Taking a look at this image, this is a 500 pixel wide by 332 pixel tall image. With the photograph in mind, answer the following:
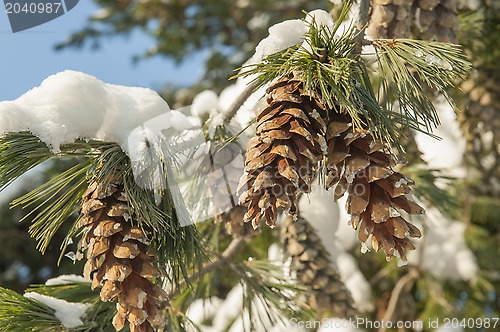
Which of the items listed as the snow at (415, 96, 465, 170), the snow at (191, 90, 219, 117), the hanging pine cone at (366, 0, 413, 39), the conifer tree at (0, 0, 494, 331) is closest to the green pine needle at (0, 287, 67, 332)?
the conifer tree at (0, 0, 494, 331)

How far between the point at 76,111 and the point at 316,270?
2.28ft

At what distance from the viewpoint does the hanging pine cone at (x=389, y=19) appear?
1.06 metres

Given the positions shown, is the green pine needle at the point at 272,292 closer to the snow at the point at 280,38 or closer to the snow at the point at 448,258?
the snow at the point at 280,38

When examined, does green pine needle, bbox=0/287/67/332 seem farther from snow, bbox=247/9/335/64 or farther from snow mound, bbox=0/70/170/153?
snow, bbox=247/9/335/64

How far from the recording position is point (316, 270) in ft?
4.42

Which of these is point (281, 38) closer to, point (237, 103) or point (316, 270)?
point (237, 103)

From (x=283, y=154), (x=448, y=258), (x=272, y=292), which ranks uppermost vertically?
Answer: (x=283, y=154)

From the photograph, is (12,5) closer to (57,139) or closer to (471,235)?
(57,139)

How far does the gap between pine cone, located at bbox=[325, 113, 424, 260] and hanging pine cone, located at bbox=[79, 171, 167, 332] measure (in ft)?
0.95

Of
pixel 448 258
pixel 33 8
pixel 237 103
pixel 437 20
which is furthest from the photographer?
pixel 448 258

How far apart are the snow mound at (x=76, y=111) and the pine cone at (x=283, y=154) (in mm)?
241

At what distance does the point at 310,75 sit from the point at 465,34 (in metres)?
0.97

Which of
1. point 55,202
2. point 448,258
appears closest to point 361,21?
point 55,202

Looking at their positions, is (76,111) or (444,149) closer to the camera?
(76,111)
